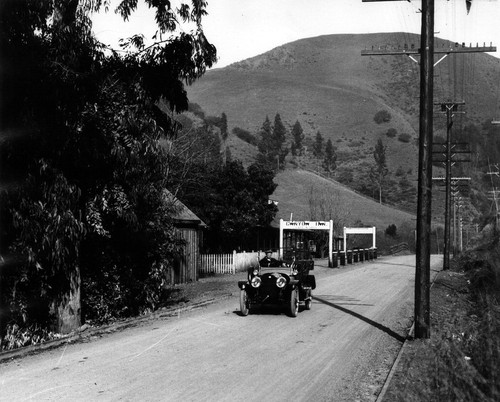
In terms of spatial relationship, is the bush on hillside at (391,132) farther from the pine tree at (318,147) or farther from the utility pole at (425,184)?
the utility pole at (425,184)

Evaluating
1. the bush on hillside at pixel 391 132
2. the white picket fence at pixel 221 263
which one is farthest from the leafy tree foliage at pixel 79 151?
the bush on hillside at pixel 391 132

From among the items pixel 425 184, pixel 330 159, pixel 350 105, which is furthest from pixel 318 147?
pixel 425 184

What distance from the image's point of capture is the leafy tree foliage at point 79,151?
11.4 meters

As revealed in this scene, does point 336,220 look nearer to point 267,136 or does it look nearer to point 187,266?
point 187,266

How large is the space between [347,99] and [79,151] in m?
149

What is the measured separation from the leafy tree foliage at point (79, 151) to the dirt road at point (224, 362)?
1.87 m

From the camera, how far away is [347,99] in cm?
15725

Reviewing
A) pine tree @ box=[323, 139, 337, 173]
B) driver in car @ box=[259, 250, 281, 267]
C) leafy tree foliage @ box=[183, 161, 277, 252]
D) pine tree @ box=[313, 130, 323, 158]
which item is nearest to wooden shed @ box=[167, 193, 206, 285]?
leafy tree foliage @ box=[183, 161, 277, 252]

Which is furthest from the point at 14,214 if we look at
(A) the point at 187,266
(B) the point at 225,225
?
(B) the point at 225,225

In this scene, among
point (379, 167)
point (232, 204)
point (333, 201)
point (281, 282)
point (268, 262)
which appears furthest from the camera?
point (379, 167)

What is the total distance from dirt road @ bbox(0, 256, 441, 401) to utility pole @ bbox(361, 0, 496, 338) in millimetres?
782

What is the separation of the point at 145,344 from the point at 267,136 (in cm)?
11767

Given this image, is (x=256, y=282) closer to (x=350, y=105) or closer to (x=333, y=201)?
(x=333, y=201)

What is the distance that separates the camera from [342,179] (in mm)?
122812
